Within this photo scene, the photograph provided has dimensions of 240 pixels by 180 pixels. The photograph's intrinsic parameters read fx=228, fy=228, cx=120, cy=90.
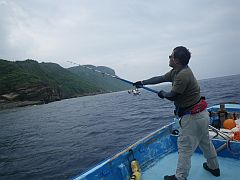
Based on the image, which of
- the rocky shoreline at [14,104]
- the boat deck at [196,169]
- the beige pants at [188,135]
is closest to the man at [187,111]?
the beige pants at [188,135]

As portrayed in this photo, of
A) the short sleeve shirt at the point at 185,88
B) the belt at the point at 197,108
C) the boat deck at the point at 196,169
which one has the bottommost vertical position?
the boat deck at the point at 196,169

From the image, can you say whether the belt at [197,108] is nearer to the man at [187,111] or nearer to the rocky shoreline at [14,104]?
the man at [187,111]

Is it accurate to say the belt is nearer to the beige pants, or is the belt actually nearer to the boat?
the beige pants

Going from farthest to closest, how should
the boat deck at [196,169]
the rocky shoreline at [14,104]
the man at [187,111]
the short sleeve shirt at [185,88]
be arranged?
the rocky shoreline at [14,104], the boat deck at [196,169], the man at [187,111], the short sleeve shirt at [185,88]

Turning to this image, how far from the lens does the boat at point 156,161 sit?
511 cm

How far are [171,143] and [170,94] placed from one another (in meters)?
3.32

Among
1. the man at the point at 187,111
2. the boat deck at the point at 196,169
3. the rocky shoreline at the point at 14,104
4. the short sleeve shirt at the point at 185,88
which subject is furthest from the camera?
the rocky shoreline at the point at 14,104

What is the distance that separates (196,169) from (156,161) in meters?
1.20

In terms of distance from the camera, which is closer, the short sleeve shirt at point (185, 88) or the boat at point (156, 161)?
the short sleeve shirt at point (185, 88)

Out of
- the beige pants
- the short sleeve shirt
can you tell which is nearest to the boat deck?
the beige pants

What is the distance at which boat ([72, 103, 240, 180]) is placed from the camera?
5113mm

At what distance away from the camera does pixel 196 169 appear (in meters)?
5.52

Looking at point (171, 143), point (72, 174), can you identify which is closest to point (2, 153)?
point (72, 174)

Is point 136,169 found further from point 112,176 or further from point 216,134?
point 216,134
